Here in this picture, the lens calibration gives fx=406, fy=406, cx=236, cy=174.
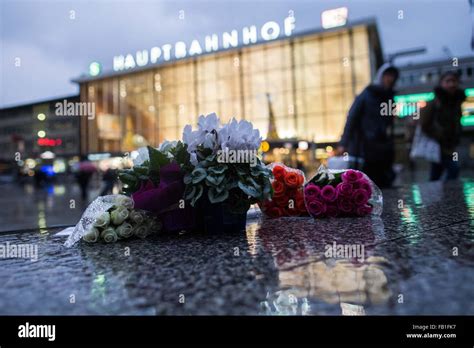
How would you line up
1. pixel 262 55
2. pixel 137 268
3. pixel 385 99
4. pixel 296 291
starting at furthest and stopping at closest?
pixel 262 55 → pixel 385 99 → pixel 137 268 → pixel 296 291

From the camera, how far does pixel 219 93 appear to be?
39.5 m

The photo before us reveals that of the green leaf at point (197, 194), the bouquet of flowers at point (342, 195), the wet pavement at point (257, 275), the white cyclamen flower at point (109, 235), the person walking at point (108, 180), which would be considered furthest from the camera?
the person walking at point (108, 180)

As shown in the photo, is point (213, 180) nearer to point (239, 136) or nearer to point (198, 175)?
point (198, 175)

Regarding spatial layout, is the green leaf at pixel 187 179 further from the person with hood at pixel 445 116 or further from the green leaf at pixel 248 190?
the person with hood at pixel 445 116

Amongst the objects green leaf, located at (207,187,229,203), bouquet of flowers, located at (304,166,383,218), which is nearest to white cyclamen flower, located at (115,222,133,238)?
green leaf, located at (207,187,229,203)

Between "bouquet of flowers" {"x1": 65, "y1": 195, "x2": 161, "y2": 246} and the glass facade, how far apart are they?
97.3 ft

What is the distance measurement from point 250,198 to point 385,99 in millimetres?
3943

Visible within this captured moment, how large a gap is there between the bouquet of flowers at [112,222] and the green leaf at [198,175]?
0.32 metres

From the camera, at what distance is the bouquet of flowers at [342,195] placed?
2.24 m

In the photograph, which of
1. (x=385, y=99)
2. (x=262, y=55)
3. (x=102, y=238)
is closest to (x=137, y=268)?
(x=102, y=238)

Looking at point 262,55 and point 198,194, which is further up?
point 262,55

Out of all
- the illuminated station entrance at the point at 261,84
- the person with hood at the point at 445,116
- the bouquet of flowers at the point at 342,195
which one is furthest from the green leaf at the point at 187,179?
the illuminated station entrance at the point at 261,84
